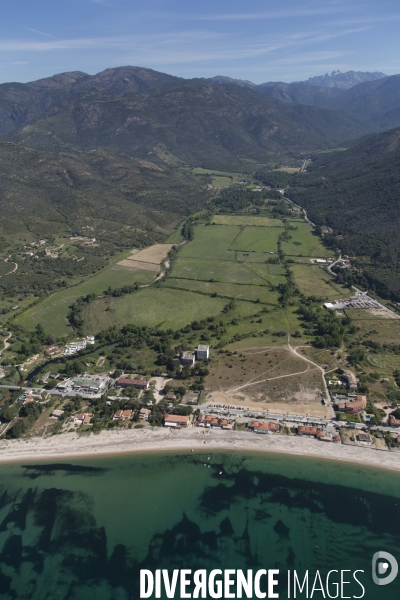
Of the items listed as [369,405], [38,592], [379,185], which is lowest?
[38,592]

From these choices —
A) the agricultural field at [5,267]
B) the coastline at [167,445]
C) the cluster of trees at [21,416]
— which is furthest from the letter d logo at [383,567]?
the agricultural field at [5,267]

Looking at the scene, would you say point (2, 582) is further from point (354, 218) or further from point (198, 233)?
point (354, 218)

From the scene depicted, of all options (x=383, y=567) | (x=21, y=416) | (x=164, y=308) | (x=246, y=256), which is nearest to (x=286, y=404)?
(x=383, y=567)

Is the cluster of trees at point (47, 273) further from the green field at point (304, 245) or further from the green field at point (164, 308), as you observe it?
the green field at point (304, 245)

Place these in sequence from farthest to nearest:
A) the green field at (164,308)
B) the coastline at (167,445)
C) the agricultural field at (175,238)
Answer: the agricultural field at (175,238) → the green field at (164,308) → the coastline at (167,445)

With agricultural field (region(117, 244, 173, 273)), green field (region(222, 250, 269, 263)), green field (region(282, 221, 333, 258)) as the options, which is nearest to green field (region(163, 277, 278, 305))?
agricultural field (region(117, 244, 173, 273))

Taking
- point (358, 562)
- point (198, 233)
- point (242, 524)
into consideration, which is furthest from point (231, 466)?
point (198, 233)
